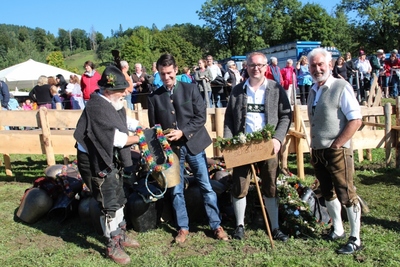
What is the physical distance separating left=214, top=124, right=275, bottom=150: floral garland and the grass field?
1106mm

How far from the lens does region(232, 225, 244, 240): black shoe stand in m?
4.25

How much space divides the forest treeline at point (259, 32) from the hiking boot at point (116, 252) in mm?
46750

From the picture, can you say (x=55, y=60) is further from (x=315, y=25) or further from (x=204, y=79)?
(x=204, y=79)

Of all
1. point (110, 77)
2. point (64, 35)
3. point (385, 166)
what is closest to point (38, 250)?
point (110, 77)

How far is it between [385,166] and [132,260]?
16.3ft

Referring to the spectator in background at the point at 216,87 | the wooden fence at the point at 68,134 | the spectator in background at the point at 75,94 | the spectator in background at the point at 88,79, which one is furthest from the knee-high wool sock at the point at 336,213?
the spectator in background at the point at 75,94

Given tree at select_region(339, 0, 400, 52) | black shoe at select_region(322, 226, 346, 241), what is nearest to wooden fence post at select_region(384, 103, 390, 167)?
black shoe at select_region(322, 226, 346, 241)

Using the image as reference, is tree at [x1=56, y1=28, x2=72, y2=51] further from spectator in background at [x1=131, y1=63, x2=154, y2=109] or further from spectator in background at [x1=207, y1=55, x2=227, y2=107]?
spectator in background at [x1=207, y1=55, x2=227, y2=107]

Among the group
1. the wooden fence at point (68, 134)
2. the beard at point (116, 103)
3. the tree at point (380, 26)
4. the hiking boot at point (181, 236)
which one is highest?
the tree at point (380, 26)

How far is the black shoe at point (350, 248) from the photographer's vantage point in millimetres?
3758

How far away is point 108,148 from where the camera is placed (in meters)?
3.79

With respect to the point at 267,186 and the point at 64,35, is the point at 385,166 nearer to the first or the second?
the point at 267,186

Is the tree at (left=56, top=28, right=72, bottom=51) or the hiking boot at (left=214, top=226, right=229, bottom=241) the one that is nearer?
the hiking boot at (left=214, top=226, right=229, bottom=241)

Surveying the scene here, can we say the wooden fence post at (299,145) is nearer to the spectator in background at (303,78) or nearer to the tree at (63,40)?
the spectator in background at (303,78)
